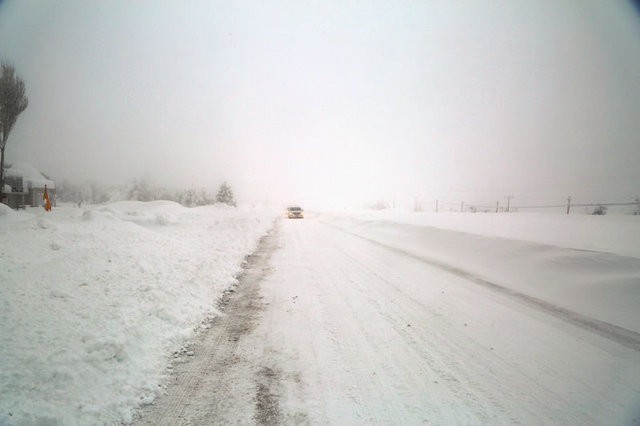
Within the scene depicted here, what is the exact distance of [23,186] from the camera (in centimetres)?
2667

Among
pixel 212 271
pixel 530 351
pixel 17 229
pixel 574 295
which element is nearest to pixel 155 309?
pixel 212 271

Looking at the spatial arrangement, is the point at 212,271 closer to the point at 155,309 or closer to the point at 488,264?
the point at 155,309

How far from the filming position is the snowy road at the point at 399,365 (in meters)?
2.60

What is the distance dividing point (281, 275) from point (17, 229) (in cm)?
692

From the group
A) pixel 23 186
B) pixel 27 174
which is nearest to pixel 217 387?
pixel 23 186

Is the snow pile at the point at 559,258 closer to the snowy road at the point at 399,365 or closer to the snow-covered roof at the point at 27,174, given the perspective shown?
the snowy road at the point at 399,365

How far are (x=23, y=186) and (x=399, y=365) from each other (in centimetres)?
3763

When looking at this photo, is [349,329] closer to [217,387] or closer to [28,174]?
[217,387]

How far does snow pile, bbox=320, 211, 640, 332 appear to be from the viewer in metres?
5.45

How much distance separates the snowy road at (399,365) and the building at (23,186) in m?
30.6

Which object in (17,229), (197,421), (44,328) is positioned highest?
(17,229)

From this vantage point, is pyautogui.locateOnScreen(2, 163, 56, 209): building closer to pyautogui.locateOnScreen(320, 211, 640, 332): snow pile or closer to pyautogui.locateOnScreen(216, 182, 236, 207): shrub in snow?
pyautogui.locateOnScreen(320, 211, 640, 332): snow pile

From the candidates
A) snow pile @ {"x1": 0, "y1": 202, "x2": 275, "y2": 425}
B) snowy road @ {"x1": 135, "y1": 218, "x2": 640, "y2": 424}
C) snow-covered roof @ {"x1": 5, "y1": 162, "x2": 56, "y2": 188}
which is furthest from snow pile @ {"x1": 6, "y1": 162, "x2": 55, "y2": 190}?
snowy road @ {"x1": 135, "y1": 218, "x2": 640, "y2": 424}

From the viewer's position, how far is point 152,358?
3318 millimetres
